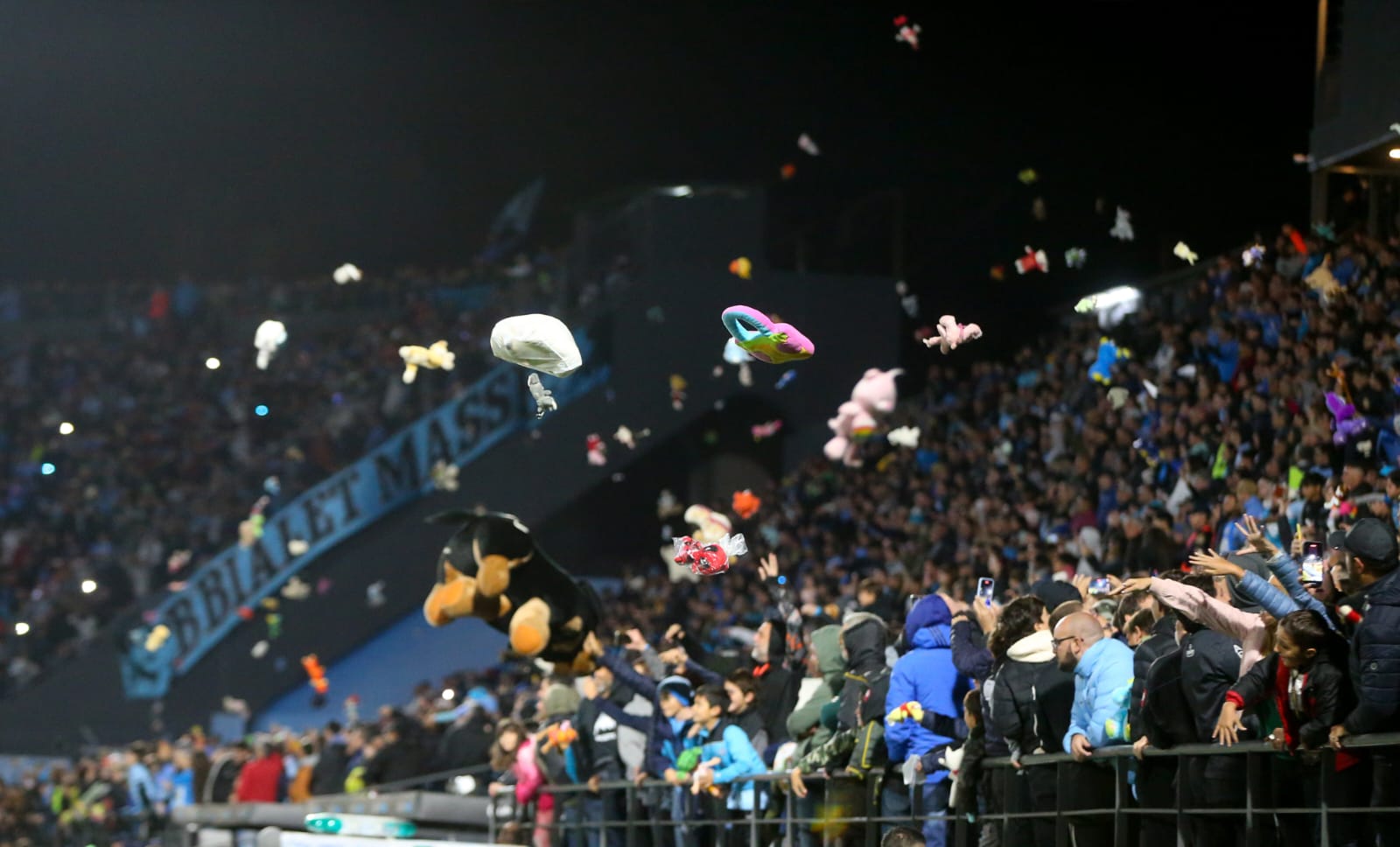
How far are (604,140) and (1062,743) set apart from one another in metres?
23.9

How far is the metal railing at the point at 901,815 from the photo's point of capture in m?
6.33

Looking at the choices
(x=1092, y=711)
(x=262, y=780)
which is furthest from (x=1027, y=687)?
(x=262, y=780)

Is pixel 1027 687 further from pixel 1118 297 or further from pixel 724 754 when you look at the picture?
pixel 1118 297

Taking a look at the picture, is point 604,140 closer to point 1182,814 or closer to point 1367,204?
point 1367,204

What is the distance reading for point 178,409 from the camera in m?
28.1

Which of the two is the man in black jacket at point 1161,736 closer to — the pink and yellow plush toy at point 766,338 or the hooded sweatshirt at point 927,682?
the hooded sweatshirt at point 927,682

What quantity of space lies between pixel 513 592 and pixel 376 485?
40.1ft

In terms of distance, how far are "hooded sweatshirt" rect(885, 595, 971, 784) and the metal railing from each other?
0.24 meters

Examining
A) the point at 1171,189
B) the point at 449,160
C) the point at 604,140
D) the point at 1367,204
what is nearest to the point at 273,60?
the point at 449,160

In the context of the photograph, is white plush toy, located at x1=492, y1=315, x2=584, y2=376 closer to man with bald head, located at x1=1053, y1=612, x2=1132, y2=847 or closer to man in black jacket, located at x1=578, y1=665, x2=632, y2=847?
man with bald head, located at x1=1053, y1=612, x2=1132, y2=847

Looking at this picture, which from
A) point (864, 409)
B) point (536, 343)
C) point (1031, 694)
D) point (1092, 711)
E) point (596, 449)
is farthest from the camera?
point (596, 449)

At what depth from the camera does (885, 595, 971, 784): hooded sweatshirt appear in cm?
832

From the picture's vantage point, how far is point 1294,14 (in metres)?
22.5

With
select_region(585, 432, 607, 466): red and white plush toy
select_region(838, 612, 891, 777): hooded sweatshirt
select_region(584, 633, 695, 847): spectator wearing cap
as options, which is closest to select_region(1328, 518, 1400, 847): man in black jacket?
select_region(838, 612, 891, 777): hooded sweatshirt
